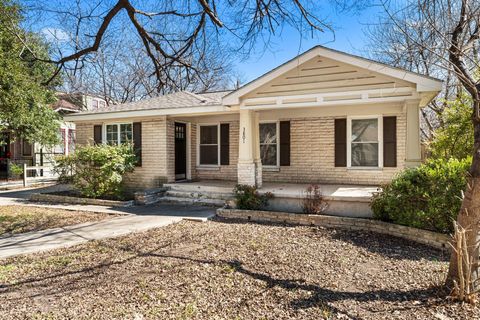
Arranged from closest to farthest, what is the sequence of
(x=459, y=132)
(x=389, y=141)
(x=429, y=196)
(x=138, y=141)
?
1. (x=429, y=196)
2. (x=459, y=132)
3. (x=389, y=141)
4. (x=138, y=141)

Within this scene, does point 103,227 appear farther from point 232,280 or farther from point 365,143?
point 365,143

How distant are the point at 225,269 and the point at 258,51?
412cm

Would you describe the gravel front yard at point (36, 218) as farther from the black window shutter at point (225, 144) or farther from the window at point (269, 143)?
the window at point (269, 143)

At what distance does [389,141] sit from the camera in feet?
32.9

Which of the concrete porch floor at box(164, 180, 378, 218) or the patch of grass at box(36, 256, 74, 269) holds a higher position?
the concrete porch floor at box(164, 180, 378, 218)

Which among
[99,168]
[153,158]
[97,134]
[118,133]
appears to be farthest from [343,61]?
[97,134]

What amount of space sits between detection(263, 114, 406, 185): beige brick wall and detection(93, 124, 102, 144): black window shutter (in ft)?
22.5

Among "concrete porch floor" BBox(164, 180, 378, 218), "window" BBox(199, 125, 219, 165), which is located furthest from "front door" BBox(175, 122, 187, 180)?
"concrete porch floor" BBox(164, 180, 378, 218)

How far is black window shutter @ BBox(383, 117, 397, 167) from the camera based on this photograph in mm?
9977

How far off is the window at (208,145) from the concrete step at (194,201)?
2.49 meters

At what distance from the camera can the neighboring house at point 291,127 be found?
787cm

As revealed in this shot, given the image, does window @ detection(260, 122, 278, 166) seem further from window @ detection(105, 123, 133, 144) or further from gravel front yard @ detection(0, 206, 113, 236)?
gravel front yard @ detection(0, 206, 113, 236)

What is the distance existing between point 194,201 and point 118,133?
4544 millimetres

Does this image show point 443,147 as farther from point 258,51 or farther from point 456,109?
point 258,51
